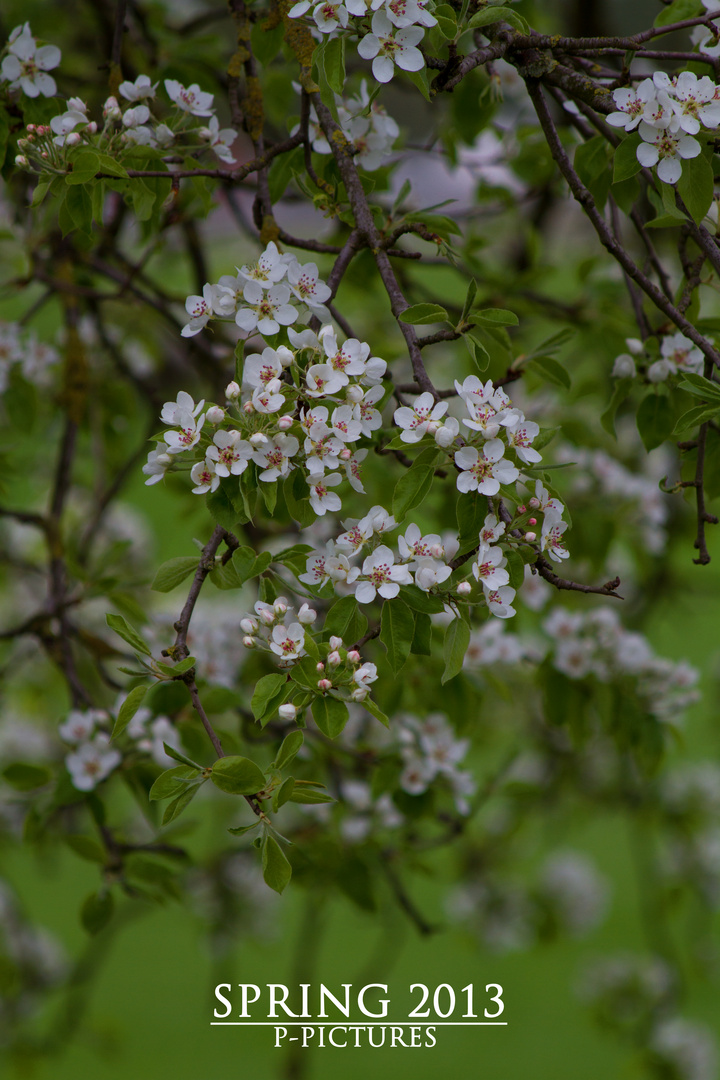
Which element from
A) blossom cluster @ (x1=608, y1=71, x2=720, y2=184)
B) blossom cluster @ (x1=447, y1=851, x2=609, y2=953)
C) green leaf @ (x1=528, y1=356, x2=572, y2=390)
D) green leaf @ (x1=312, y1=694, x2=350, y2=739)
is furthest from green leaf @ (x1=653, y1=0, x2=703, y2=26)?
blossom cluster @ (x1=447, y1=851, x2=609, y2=953)

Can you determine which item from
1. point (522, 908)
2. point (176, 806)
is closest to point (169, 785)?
point (176, 806)

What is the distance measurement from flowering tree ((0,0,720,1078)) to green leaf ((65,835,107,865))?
1cm

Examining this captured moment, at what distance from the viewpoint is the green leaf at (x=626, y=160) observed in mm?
1213

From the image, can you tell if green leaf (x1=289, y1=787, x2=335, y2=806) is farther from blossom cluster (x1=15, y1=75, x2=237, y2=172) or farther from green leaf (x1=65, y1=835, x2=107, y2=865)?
blossom cluster (x1=15, y1=75, x2=237, y2=172)

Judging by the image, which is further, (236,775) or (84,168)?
(84,168)

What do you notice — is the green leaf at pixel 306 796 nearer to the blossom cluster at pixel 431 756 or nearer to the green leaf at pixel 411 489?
the green leaf at pixel 411 489

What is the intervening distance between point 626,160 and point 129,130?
0.73 m

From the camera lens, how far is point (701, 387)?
1221mm

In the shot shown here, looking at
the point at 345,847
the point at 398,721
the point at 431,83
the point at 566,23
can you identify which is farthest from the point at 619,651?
the point at 566,23

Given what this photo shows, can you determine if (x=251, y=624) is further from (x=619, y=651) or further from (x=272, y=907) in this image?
(x=272, y=907)

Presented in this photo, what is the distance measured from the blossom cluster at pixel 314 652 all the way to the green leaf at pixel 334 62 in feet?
2.15

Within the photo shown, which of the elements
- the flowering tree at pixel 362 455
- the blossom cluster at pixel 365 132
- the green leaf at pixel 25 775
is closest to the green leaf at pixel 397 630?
the flowering tree at pixel 362 455

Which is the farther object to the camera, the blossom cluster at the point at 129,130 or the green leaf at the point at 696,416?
the blossom cluster at the point at 129,130

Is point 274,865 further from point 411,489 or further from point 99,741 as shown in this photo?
point 99,741
